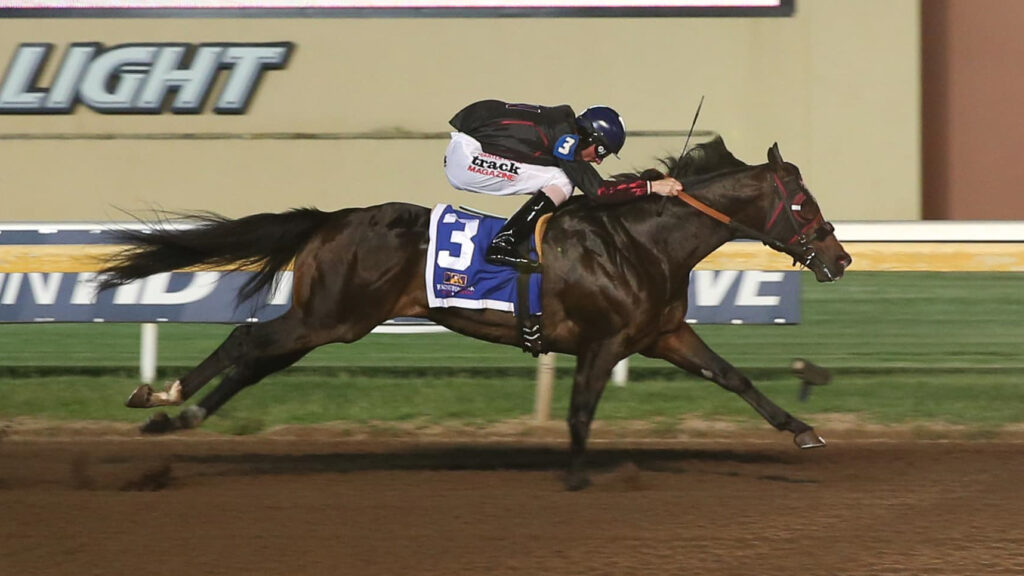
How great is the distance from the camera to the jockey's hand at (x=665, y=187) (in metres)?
6.65

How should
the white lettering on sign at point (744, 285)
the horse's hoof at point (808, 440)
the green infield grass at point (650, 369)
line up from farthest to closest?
the white lettering on sign at point (744, 285) < the green infield grass at point (650, 369) < the horse's hoof at point (808, 440)

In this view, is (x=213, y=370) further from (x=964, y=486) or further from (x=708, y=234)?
(x=964, y=486)

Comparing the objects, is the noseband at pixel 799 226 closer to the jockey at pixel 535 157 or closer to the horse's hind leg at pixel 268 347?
the jockey at pixel 535 157

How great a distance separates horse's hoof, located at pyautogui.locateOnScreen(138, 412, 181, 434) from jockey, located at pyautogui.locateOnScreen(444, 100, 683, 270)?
1.62 metres

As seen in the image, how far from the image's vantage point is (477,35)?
1145 centimetres

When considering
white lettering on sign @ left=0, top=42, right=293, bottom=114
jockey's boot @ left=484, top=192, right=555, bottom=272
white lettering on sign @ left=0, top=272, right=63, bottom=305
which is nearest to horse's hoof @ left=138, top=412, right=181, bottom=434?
jockey's boot @ left=484, top=192, right=555, bottom=272

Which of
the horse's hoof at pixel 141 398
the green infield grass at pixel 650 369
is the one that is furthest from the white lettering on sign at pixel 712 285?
the horse's hoof at pixel 141 398

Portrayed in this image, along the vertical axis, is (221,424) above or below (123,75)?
below

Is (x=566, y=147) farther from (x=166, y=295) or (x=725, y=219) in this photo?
(x=166, y=295)

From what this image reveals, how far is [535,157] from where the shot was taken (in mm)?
6684

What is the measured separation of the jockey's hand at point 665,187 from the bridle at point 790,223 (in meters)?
0.06

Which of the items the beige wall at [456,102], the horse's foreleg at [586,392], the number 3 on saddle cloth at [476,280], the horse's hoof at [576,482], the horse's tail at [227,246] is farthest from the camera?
the beige wall at [456,102]

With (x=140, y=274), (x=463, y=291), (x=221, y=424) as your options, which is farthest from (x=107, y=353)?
(x=463, y=291)

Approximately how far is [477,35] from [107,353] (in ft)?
13.0
